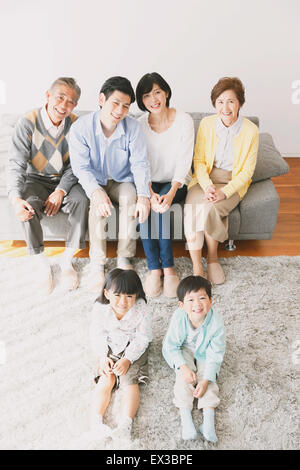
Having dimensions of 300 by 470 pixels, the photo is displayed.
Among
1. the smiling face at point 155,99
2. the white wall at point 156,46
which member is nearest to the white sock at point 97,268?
the smiling face at point 155,99

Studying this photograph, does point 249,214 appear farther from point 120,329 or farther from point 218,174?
point 120,329

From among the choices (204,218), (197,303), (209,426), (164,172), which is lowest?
(209,426)

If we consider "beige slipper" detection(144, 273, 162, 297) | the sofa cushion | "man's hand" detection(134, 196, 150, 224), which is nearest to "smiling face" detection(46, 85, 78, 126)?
"man's hand" detection(134, 196, 150, 224)

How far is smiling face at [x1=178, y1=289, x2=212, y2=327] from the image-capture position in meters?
1.54

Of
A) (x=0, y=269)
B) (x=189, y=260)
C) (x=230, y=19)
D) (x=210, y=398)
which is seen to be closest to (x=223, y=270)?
(x=189, y=260)

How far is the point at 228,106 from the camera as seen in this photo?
82.4 inches

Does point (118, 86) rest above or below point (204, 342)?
above

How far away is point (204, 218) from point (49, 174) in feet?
2.88

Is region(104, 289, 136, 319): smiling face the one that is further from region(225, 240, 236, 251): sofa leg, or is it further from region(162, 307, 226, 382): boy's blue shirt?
region(225, 240, 236, 251): sofa leg

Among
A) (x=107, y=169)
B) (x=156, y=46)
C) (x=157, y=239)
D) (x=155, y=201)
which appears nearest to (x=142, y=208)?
(x=155, y=201)

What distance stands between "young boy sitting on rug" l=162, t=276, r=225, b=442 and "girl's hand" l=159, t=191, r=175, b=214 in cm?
62

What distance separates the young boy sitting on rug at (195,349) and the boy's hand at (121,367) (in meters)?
0.17
